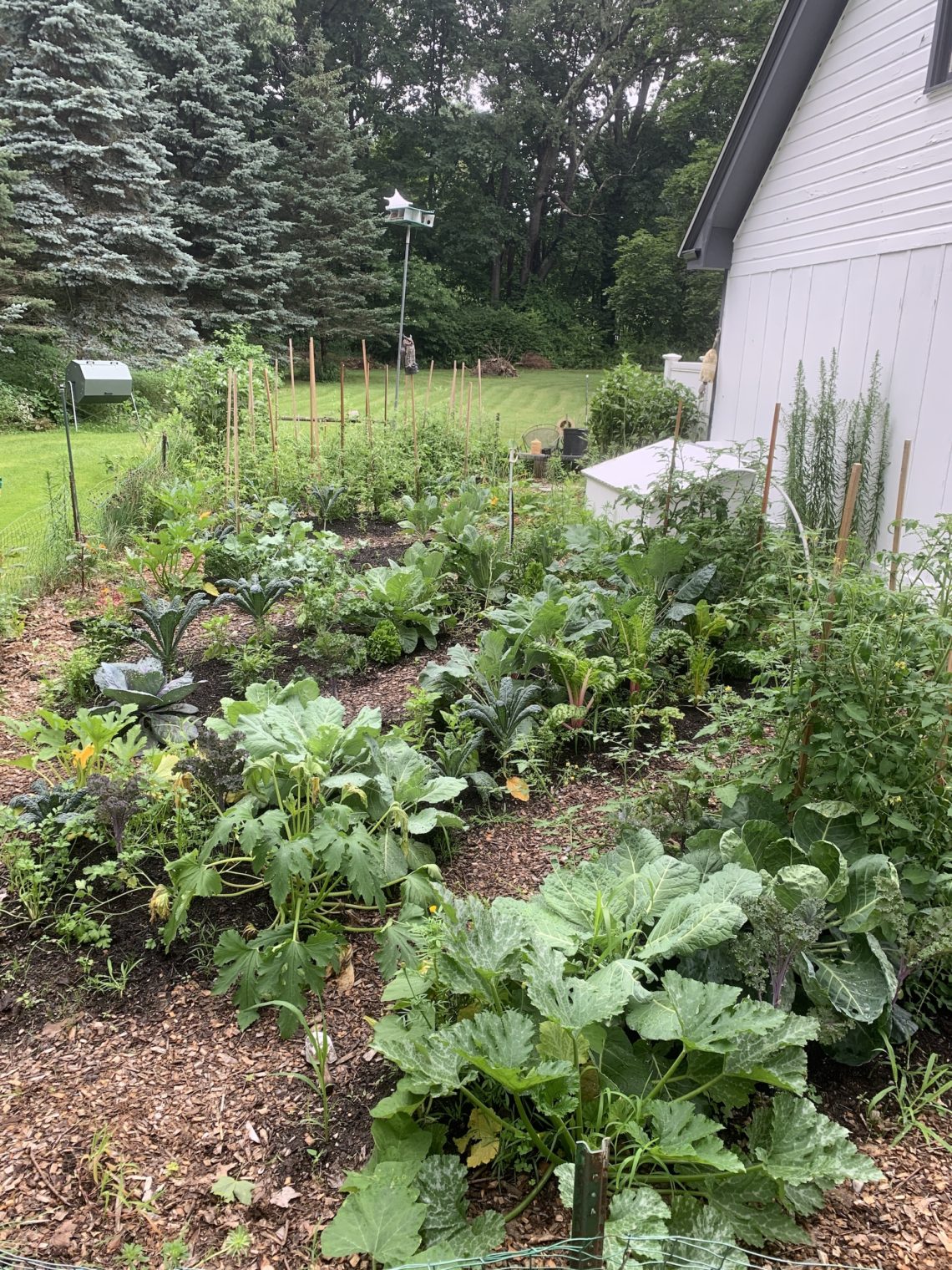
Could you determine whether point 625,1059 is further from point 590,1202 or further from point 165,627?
point 165,627

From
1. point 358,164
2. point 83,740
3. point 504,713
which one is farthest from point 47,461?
point 358,164

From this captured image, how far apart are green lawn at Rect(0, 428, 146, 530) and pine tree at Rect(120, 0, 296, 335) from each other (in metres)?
7.91

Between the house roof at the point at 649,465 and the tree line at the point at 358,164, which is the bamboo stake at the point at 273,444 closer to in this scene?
the house roof at the point at 649,465

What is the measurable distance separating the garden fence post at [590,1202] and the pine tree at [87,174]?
699 inches

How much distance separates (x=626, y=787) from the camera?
12.6 feet

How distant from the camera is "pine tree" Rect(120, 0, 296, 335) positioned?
19.6 m

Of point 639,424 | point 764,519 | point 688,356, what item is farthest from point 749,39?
point 764,519

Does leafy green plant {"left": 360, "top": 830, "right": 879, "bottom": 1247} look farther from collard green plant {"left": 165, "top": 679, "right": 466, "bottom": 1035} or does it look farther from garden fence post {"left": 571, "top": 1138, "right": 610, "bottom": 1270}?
collard green plant {"left": 165, "top": 679, "right": 466, "bottom": 1035}

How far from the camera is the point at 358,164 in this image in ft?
94.4

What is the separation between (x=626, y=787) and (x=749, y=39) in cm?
2498

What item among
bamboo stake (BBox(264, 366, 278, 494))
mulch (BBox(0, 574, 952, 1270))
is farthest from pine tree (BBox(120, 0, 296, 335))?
mulch (BBox(0, 574, 952, 1270))

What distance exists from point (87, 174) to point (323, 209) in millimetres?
8248

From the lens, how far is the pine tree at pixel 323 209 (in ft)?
76.3

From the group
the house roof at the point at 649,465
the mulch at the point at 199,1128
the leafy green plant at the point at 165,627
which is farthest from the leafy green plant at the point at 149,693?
the house roof at the point at 649,465
